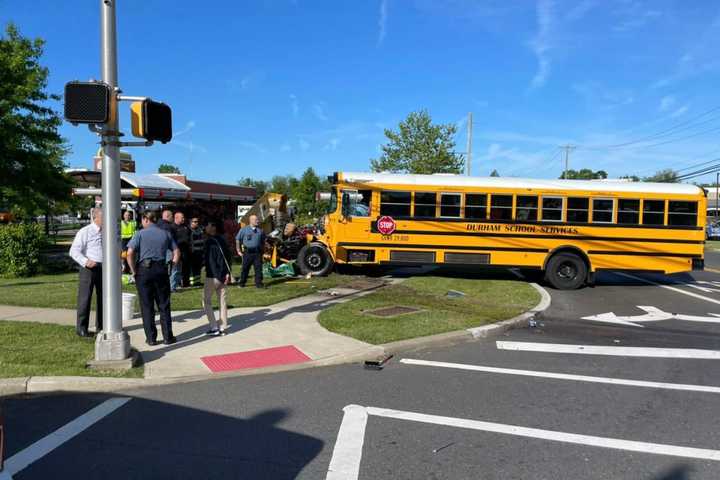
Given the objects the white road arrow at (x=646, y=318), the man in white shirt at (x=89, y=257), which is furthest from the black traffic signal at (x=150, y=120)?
the white road arrow at (x=646, y=318)

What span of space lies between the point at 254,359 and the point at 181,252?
18.7 feet

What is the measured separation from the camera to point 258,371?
606 centimetres

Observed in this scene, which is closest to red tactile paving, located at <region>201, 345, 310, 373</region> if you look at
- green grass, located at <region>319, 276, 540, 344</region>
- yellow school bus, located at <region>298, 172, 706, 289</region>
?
green grass, located at <region>319, 276, 540, 344</region>

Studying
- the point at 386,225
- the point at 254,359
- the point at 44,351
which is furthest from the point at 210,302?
the point at 386,225

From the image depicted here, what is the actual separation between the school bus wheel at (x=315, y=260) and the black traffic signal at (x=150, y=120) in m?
8.47

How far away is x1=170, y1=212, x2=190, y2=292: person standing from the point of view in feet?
36.7

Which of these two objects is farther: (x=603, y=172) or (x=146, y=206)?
(x=603, y=172)

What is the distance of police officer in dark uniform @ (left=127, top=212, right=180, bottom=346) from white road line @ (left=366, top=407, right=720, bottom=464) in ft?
10.9

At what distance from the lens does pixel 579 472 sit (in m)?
3.74

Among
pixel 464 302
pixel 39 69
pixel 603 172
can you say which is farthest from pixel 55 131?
pixel 603 172

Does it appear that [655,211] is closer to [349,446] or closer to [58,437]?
[349,446]

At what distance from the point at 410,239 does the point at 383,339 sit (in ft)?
22.3

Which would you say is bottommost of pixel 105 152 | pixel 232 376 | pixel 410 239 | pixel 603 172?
pixel 232 376

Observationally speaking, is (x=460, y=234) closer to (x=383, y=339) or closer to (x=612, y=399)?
(x=383, y=339)
